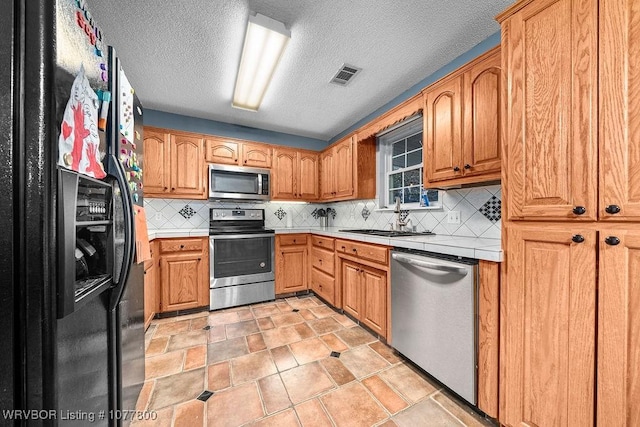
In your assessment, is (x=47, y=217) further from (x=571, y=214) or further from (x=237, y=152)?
(x=237, y=152)

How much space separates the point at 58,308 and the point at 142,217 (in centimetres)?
80

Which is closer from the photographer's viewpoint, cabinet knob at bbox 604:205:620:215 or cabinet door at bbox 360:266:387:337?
cabinet knob at bbox 604:205:620:215

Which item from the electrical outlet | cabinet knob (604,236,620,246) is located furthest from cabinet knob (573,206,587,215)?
the electrical outlet

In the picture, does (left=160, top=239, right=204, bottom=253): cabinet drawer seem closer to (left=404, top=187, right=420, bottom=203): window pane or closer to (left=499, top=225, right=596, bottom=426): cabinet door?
(left=404, top=187, right=420, bottom=203): window pane

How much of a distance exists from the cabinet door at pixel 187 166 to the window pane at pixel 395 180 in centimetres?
235

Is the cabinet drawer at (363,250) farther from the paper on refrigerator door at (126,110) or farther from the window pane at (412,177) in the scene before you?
the paper on refrigerator door at (126,110)

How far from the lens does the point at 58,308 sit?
57 centimetres

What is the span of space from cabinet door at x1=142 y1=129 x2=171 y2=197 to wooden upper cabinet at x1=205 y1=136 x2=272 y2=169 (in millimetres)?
460

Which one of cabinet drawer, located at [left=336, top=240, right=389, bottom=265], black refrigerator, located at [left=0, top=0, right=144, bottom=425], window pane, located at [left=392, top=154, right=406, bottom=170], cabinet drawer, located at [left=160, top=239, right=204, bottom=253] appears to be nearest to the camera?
black refrigerator, located at [left=0, top=0, right=144, bottom=425]

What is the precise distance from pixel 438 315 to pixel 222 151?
294cm

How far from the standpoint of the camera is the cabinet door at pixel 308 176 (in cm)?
359

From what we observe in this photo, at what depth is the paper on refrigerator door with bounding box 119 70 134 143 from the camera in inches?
41.4

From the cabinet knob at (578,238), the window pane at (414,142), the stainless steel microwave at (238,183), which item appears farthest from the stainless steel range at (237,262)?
the cabinet knob at (578,238)

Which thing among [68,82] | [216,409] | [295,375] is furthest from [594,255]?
[216,409]
